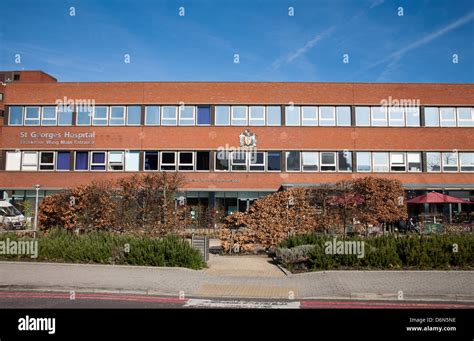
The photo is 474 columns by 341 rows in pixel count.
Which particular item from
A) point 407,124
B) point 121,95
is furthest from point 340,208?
point 121,95

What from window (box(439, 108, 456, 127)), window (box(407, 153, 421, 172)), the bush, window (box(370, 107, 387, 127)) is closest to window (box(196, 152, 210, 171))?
window (box(370, 107, 387, 127))

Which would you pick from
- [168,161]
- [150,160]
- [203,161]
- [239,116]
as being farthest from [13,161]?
[239,116]

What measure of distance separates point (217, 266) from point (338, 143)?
24545 millimetres

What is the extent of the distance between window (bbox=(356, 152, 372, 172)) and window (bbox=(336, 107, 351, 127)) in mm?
2575

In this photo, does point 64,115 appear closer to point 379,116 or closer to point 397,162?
point 379,116

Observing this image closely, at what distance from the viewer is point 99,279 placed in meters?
12.2

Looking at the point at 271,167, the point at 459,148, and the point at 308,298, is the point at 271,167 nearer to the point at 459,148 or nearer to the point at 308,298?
the point at 459,148

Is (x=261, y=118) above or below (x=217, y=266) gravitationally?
above

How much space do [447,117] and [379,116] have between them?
5516 mm

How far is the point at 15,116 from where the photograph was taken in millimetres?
39938

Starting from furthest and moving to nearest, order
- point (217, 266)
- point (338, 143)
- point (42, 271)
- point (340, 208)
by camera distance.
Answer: point (338, 143) → point (340, 208) → point (217, 266) → point (42, 271)

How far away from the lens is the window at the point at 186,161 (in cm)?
3809

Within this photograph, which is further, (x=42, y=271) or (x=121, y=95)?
(x=121, y=95)

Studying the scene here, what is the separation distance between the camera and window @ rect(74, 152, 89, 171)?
38781 mm
